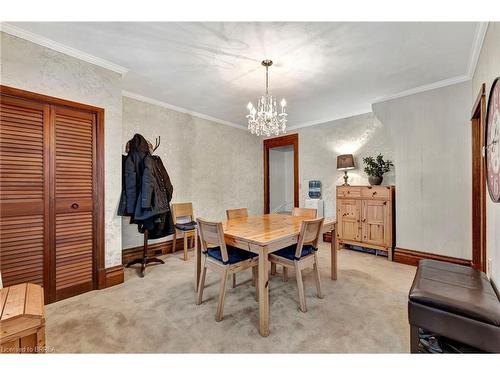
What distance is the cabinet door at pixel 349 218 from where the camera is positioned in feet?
11.8

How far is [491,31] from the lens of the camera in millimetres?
1642

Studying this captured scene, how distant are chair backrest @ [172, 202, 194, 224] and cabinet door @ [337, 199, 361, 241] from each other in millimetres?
2569

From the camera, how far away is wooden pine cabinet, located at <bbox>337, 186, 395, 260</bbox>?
3305mm

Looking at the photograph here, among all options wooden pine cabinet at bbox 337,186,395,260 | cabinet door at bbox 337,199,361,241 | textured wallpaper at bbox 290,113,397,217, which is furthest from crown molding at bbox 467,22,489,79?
cabinet door at bbox 337,199,361,241

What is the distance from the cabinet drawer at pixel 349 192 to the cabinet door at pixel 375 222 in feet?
0.58

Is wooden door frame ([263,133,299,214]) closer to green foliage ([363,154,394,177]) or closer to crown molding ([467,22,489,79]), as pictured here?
green foliage ([363,154,394,177])

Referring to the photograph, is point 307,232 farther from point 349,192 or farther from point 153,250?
point 153,250

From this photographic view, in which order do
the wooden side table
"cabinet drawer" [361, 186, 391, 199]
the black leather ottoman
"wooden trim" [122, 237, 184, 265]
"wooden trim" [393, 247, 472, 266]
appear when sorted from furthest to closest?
"cabinet drawer" [361, 186, 391, 199] < "wooden trim" [122, 237, 184, 265] < "wooden trim" [393, 247, 472, 266] < the black leather ottoman < the wooden side table

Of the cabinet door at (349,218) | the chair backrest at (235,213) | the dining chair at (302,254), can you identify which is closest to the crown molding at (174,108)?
the chair backrest at (235,213)

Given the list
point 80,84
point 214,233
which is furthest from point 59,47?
point 214,233

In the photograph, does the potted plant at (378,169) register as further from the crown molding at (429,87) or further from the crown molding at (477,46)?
the crown molding at (477,46)

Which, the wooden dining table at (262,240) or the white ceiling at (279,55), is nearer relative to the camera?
the wooden dining table at (262,240)

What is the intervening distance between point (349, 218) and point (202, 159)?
2801mm
